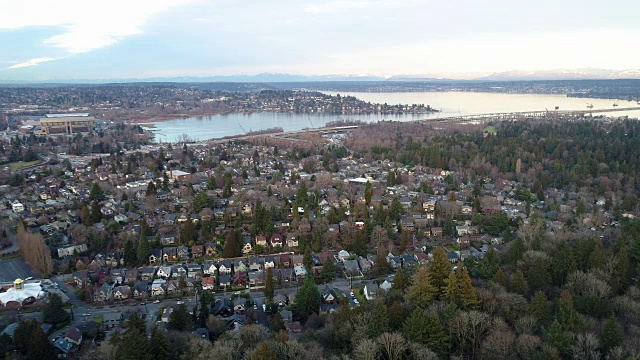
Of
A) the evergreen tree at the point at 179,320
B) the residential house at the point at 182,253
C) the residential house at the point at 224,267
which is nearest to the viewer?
the evergreen tree at the point at 179,320

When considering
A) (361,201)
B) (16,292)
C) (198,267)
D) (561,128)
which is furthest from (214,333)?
(561,128)

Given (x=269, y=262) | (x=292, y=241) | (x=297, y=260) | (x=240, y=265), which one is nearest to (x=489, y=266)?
(x=297, y=260)

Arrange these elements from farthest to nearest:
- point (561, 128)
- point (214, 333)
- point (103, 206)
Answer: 1. point (561, 128)
2. point (103, 206)
3. point (214, 333)

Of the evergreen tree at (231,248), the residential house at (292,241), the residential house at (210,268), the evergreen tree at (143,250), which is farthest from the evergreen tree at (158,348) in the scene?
the residential house at (292,241)

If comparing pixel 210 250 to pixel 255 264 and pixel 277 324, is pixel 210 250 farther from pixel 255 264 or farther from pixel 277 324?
pixel 277 324

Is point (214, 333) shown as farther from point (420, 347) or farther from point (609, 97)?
point (609, 97)

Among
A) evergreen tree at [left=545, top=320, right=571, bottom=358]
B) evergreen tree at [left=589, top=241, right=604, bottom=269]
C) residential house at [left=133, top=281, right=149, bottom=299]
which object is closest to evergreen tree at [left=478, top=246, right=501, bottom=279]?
evergreen tree at [left=589, top=241, right=604, bottom=269]

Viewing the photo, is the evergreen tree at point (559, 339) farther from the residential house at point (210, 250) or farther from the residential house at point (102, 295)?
the residential house at point (102, 295)
